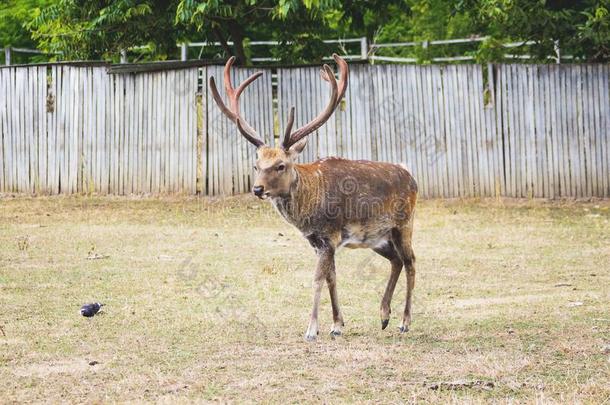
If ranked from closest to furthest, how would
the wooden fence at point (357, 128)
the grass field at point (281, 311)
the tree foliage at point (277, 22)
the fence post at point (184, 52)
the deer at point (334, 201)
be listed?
the grass field at point (281, 311), the deer at point (334, 201), the tree foliage at point (277, 22), the wooden fence at point (357, 128), the fence post at point (184, 52)

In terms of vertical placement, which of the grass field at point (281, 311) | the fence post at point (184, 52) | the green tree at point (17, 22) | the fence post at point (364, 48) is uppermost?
the green tree at point (17, 22)

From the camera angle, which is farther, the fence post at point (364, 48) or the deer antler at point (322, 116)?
the fence post at point (364, 48)

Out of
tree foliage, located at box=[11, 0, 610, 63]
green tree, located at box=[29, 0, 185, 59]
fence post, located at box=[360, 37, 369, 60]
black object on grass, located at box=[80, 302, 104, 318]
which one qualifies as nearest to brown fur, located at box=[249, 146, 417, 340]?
black object on grass, located at box=[80, 302, 104, 318]

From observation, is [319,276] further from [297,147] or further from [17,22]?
[17,22]

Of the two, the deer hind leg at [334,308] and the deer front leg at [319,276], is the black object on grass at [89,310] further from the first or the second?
the deer hind leg at [334,308]

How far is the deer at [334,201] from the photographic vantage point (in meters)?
8.77

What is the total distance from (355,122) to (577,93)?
383 cm

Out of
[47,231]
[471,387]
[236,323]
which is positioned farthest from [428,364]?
[47,231]

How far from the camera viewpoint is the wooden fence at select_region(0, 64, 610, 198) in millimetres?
18391

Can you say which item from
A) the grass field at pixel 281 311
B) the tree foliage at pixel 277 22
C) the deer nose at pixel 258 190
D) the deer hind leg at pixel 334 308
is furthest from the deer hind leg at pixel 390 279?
the tree foliage at pixel 277 22

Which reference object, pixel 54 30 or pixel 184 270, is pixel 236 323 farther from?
pixel 54 30

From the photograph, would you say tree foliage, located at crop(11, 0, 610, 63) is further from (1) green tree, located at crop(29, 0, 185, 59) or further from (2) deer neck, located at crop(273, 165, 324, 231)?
(2) deer neck, located at crop(273, 165, 324, 231)

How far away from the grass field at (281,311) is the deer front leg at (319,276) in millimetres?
111

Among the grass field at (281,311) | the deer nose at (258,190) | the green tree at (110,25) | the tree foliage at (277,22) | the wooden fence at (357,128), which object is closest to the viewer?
the grass field at (281,311)
